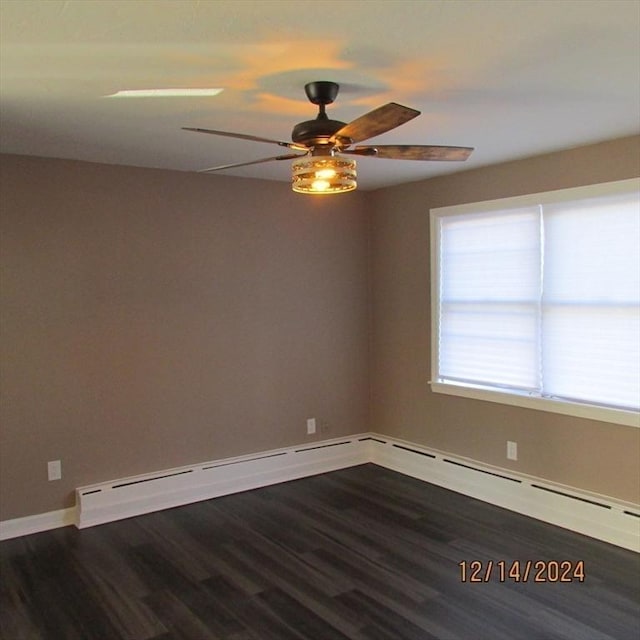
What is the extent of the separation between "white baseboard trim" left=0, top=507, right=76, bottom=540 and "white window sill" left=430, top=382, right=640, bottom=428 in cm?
285

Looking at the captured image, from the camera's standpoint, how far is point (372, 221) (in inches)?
212

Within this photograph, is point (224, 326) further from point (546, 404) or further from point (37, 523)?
point (546, 404)

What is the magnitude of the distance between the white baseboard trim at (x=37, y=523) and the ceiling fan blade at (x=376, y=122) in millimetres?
3131

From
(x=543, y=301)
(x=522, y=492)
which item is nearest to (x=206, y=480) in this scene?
(x=522, y=492)

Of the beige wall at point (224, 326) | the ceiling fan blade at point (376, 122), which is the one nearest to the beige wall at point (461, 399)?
the beige wall at point (224, 326)

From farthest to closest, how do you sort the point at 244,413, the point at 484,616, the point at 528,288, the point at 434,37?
the point at 244,413 → the point at 528,288 → the point at 484,616 → the point at 434,37

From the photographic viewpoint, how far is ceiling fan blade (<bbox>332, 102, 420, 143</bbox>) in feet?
6.52

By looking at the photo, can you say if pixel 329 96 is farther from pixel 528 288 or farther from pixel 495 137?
pixel 528 288

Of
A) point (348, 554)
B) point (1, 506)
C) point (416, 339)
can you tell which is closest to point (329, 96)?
point (348, 554)

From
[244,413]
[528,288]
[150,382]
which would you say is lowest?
[244,413]

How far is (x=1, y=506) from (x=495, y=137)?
3.77m

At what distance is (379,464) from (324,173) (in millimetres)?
3361

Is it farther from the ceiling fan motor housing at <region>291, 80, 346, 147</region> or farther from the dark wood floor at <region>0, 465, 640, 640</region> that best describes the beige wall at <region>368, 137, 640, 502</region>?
the ceiling fan motor housing at <region>291, 80, 346, 147</region>

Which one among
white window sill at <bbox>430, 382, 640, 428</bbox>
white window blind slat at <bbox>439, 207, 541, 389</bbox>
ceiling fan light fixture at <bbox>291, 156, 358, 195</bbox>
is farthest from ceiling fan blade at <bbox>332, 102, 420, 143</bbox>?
white window sill at <bbox>430, 382, 640, 428</bbox>
